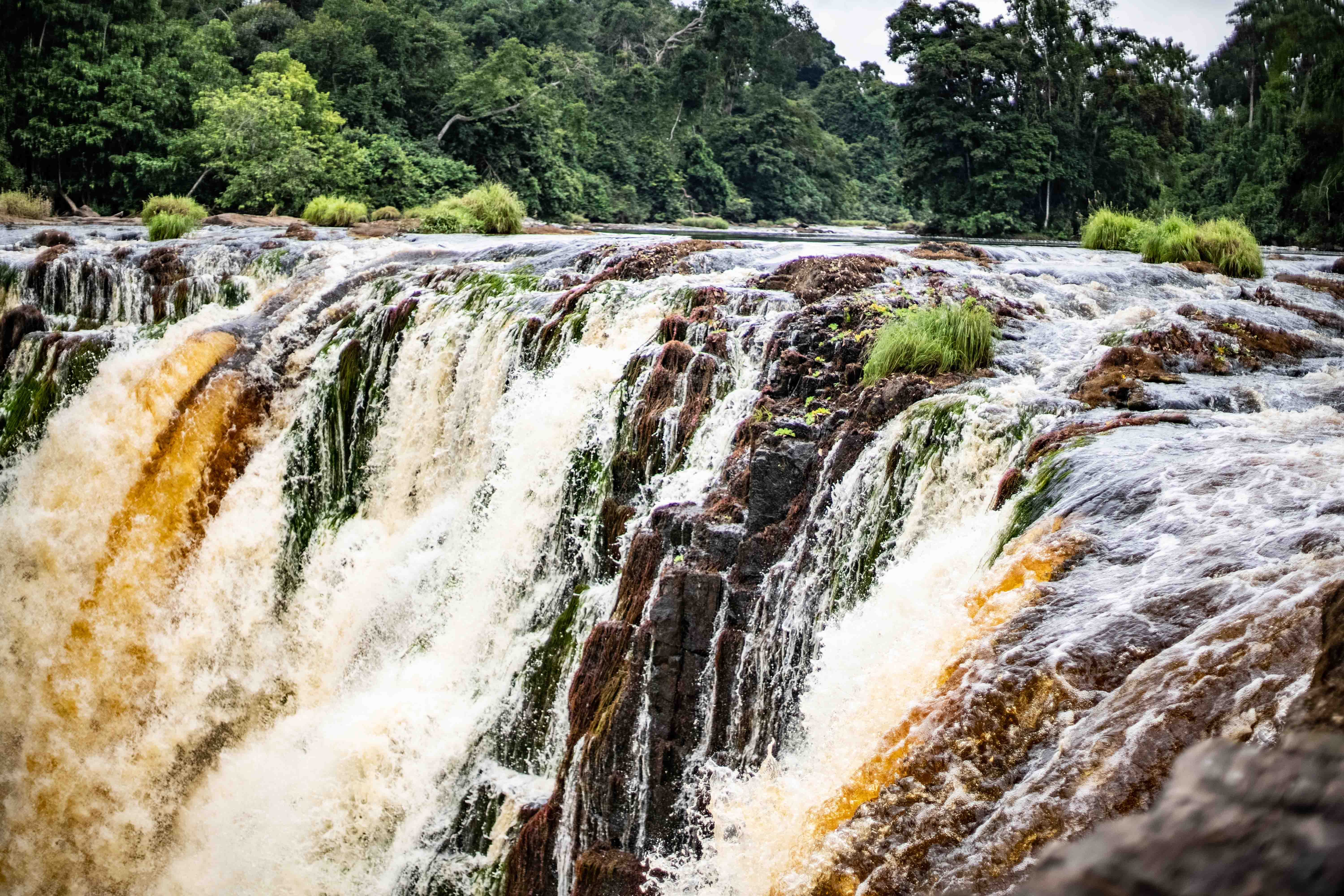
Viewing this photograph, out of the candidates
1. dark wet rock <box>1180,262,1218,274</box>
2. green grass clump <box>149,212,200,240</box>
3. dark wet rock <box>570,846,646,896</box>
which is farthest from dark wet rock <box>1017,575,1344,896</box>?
green grass clump <box>149,212,200,240</box>

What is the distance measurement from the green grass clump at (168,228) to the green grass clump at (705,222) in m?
19.5

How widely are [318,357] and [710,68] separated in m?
35.9

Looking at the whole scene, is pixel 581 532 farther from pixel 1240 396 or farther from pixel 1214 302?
pixel 1214 302

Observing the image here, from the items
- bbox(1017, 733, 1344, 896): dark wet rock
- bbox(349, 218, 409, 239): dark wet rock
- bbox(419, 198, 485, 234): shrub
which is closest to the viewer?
bbox(1017, 733, 1344, 896): dark wet rock

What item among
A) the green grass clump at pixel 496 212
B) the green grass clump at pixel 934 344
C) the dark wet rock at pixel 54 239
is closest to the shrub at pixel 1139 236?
the green grass clump at pixel 934 344

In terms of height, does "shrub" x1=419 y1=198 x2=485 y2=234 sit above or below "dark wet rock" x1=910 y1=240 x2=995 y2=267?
above

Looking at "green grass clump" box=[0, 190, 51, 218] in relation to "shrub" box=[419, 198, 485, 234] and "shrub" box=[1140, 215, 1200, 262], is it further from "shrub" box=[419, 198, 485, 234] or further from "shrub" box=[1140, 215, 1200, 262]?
"shrub" box=[1140, 215, 1200, 262]

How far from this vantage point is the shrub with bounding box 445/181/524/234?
Answer: 18.8m

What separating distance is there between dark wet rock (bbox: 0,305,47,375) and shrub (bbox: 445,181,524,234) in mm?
6883

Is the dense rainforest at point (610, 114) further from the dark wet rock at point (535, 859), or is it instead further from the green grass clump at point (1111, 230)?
the dark wet rock at point (535, 859)

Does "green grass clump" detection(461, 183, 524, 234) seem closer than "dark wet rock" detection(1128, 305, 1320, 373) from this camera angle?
No

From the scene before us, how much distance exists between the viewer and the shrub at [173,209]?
2084cm

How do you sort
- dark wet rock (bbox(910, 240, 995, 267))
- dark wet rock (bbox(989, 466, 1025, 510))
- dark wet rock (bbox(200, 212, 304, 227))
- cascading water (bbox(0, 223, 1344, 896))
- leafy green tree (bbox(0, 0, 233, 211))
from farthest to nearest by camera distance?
leafy green tree (bbox(0, 0, 233, 211)) → dark wet rock (bbox(200, 212, 304, 227)) → dark wet rock (bbox(910, 240, 995, 267)) → dark wet rock (bbox(989, 466, 1025, 510)) → cascading water (bbox(0, 223, 1344, 896))

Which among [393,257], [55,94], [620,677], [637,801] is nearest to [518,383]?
[620,677]
